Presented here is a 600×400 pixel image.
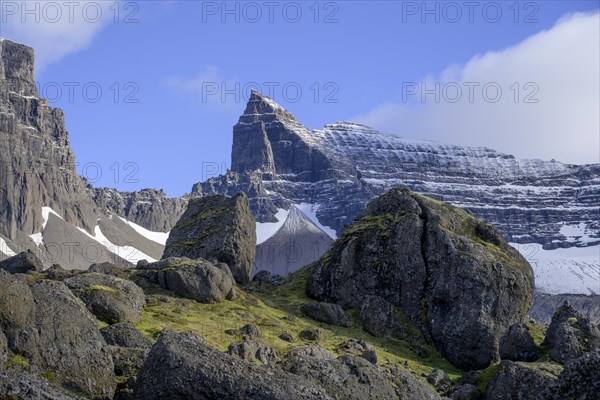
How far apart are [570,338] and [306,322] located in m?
22.1

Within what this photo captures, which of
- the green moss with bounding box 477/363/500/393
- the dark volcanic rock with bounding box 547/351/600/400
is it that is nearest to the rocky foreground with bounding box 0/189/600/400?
the dark volcanic rock with bounding box 547/351/600/400

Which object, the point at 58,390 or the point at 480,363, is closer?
the point at 58,390

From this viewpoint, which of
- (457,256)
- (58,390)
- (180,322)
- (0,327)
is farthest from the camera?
(457,256)

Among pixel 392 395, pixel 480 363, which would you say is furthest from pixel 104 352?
pixel 480 363

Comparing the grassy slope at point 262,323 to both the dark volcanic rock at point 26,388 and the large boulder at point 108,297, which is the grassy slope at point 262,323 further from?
the dark volcanic rock at point 26,388

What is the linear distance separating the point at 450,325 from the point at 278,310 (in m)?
15.9

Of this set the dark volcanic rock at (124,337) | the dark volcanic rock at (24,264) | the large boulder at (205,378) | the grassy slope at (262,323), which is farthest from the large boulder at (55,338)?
the dark volcanic rock at (24,264)

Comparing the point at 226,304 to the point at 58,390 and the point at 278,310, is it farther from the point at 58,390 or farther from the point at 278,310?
the point at 58,390

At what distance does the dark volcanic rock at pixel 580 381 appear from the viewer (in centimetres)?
3021

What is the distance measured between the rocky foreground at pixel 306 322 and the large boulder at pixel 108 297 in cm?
14

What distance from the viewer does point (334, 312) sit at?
78.7 metres

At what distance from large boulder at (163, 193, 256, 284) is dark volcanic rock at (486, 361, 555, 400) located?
35302 millimetres

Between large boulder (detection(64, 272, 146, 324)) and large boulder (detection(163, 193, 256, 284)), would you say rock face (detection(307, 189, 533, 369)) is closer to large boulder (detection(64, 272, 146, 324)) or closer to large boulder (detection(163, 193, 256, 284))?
large boulder (detection(163, 193, 256, 284))

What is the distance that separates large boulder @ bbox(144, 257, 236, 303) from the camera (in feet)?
235
